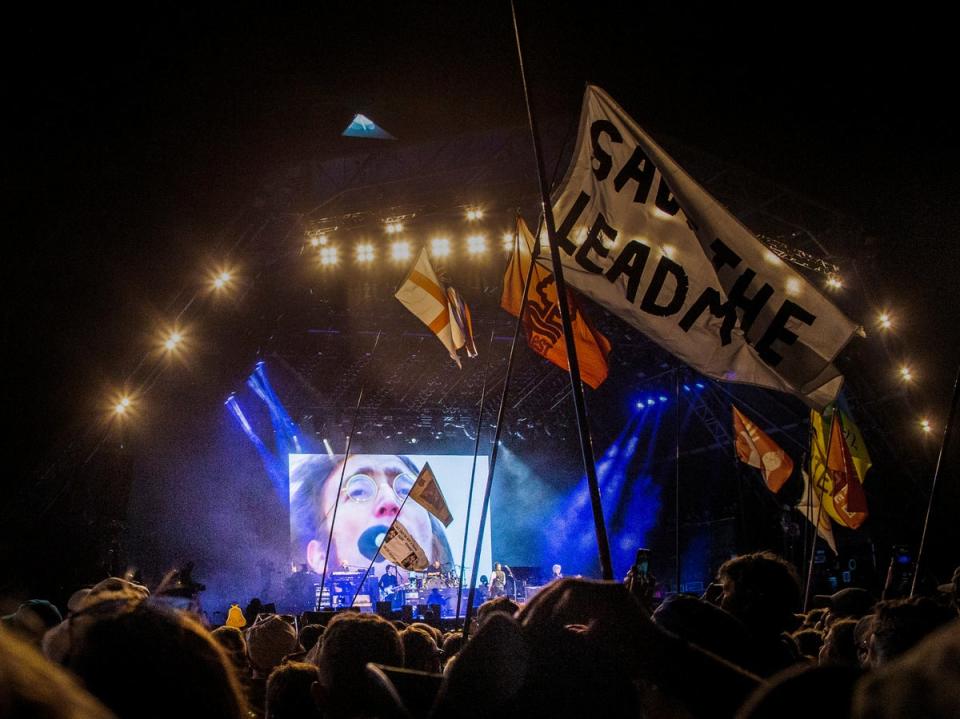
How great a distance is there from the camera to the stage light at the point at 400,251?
15305 millimetres

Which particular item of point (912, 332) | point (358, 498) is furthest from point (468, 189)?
point (358, 498)

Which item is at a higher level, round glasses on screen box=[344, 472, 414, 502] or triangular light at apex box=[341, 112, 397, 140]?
triangular light at apex box=[341, 112, 397, 140]

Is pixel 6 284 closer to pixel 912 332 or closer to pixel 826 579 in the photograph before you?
pixel 912 332

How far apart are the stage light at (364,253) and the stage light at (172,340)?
4276mm

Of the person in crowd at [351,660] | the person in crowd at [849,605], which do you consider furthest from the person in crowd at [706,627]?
the person in crowd at [849,605]

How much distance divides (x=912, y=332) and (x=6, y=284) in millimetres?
15671

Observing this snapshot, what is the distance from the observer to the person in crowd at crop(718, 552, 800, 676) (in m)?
2.89

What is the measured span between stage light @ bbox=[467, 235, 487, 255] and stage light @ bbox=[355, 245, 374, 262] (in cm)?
224

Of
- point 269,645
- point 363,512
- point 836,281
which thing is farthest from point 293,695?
point 363,512

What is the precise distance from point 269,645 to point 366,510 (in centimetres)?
1704

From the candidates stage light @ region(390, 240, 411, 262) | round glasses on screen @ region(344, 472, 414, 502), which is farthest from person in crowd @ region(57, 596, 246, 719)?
round glasses on screen @ region(344, 472, 414, 502)

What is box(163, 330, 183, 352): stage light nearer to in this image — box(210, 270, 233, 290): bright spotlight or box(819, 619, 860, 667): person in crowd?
box(210, 270, 233, 290): bright spotlight

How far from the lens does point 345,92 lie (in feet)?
32.4

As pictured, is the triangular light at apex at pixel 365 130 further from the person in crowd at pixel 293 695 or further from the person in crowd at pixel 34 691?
the person in crowd at pixel 34 691
